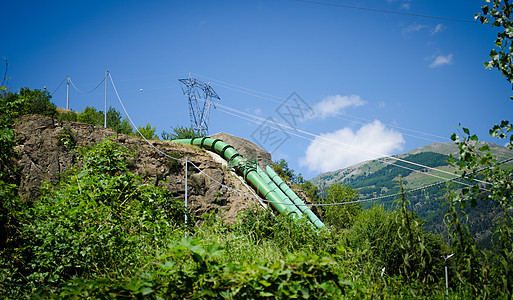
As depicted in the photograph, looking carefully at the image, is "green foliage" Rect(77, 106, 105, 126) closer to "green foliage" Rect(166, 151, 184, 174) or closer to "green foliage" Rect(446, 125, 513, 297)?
"green foliage" Rect(166, 151, 184, 174)

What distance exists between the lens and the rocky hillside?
15469 millimetres

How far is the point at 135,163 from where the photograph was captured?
16.9 m

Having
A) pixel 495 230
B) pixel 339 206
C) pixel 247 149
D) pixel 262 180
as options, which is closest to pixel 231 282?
pixel 495 230

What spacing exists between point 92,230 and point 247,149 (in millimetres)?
20640

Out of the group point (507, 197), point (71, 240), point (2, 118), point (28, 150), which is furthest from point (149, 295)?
point (28, 150)

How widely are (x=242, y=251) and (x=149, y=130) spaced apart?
32252 millimetres

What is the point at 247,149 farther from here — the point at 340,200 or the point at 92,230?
the point at 92,230

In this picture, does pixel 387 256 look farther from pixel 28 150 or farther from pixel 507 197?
pixel 28 150

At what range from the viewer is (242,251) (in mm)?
4398

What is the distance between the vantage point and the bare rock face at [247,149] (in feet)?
80.3

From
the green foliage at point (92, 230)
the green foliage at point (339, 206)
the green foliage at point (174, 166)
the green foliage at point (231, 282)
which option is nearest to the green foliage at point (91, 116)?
the green foliage at point (174, 166)

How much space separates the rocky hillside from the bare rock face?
4325 mm

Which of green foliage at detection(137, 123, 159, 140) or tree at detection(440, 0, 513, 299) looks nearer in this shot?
tree at detection(440, 0, 513, 299)

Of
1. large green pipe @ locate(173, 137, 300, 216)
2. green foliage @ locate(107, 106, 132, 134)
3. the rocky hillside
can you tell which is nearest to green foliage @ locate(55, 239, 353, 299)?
the rocky hillside
